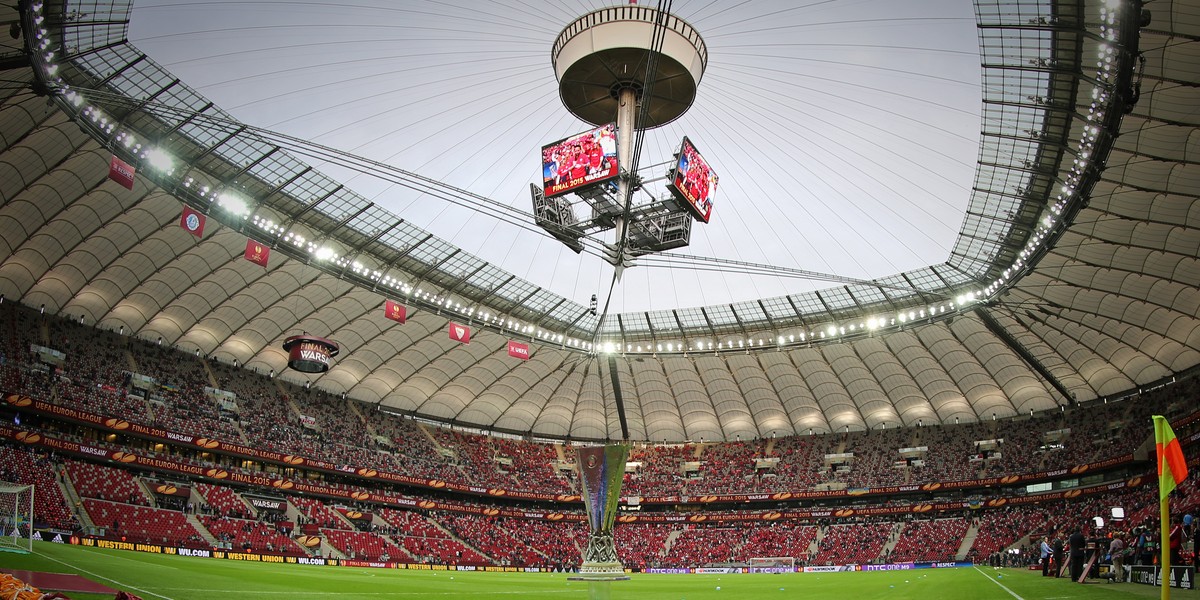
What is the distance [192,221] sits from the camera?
4031 centimetres

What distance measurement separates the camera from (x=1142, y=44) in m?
31.0

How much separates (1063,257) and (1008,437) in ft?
90.7

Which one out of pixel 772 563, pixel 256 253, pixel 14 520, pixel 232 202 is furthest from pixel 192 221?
pixel 772 563

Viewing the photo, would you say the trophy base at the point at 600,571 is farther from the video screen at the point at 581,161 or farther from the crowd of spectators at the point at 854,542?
the crowd of spectators at the point at 854,542

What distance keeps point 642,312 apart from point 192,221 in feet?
120

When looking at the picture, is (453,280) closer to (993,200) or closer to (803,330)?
(803,330)

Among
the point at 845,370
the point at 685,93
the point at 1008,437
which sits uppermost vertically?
the point at 685,93

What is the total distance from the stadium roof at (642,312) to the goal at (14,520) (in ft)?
52.4

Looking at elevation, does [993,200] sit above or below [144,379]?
above

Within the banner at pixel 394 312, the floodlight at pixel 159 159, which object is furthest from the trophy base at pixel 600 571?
the floodlight at pixel 159 159

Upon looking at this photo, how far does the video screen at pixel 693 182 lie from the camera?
118ft

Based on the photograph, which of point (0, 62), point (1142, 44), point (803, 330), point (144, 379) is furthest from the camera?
point (803, 330)

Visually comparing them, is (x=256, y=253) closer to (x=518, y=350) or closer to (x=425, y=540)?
(x=518, y=350)

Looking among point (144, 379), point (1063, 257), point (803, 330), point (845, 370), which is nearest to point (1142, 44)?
point (1063, 257)
